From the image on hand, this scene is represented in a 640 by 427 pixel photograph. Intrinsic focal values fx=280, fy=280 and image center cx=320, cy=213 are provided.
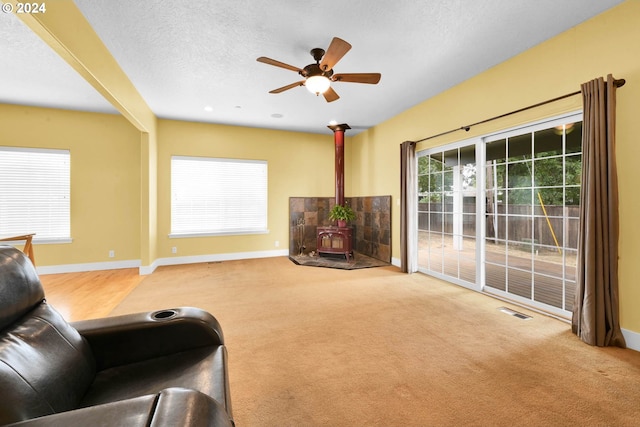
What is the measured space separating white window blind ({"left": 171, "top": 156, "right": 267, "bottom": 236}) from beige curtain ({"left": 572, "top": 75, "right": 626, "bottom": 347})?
5311 mm

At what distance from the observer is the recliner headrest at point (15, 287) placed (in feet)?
3.45

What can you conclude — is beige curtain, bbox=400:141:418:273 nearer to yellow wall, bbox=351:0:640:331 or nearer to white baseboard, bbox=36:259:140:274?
yellow wall, bbox=351:0:640:331

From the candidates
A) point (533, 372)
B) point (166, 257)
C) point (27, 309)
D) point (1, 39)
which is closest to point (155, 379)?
point (27, 309)

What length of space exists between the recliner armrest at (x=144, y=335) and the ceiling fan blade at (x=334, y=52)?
2.35 metres

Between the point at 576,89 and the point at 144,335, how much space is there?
407 centimetres

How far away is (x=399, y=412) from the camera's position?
168cm

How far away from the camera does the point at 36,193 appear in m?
4.85

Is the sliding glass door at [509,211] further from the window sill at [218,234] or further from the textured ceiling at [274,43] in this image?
the window sill at [218,234]

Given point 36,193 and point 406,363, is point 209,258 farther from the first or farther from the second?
point 406,363

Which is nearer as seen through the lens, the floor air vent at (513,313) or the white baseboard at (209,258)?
the floor air vent at (513,313)

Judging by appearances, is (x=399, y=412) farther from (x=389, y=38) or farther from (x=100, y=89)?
(x=100, y=89)

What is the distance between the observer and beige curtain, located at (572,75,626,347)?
7.91 feet

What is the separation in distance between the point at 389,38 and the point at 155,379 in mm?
3385

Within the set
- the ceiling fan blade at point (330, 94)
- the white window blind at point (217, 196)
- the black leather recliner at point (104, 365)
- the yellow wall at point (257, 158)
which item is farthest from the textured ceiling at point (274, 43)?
the black leather recliner at point (104, 365)
